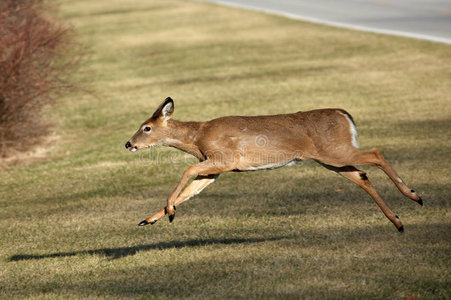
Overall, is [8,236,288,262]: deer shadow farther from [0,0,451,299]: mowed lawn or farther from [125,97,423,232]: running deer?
[125,97,423,232]: running deer

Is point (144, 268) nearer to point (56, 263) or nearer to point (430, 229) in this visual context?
point (56, 263)

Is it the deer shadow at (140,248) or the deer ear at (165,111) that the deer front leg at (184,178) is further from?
the deer shadow at (140,248)

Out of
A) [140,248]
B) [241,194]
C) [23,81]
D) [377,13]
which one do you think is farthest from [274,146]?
[377,13]

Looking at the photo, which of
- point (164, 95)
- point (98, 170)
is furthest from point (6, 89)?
point (164, 95)

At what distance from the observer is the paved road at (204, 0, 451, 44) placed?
2849 cm

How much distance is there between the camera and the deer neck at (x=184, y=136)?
8539 mm

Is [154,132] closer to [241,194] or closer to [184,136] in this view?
[184,136]

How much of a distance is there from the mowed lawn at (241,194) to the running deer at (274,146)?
786 millimetres

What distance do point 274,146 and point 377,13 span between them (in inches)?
1079

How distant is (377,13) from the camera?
34.4m

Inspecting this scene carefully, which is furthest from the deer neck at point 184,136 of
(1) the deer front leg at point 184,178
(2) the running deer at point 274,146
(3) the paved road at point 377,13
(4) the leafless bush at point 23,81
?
(3) the paved road at point 377,13

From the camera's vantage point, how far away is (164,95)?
73.2ft

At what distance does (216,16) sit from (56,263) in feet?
92.1

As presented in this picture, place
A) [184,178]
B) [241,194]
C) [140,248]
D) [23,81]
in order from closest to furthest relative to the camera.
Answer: [184,178], [140,248], [241,194], [23,81]
